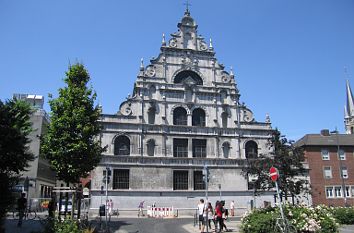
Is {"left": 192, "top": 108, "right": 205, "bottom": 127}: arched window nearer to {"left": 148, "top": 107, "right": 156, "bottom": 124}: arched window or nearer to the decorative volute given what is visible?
{"left": 148, "top": 107, "right": 156, "bottom": 124}: arched window

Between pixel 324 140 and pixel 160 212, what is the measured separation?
28.9 metres

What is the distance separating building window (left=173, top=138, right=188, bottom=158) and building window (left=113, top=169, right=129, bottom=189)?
20.3 ft

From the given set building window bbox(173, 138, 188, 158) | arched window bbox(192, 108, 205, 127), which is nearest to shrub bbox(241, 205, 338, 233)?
building window bbox(173, 138, 188, 158)

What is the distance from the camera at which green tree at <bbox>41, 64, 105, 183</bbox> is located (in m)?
21.8

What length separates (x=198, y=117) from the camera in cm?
4103

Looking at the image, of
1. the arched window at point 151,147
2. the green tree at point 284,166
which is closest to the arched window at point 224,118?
the arched window at point 151,147

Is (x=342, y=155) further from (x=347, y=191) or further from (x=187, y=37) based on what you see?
(x=187, y=37)

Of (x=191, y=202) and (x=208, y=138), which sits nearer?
(x=191, y=202)

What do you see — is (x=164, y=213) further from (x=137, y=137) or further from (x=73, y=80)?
(x=73, y=80)

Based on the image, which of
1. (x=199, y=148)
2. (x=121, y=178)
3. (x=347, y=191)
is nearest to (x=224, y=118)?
(x=199, y=148)

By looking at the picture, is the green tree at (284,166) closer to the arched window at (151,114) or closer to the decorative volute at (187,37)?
the arched window at (151,114)

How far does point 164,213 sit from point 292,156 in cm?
1510

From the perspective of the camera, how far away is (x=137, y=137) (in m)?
38.0

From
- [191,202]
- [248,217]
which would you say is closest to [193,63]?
[191,202]
